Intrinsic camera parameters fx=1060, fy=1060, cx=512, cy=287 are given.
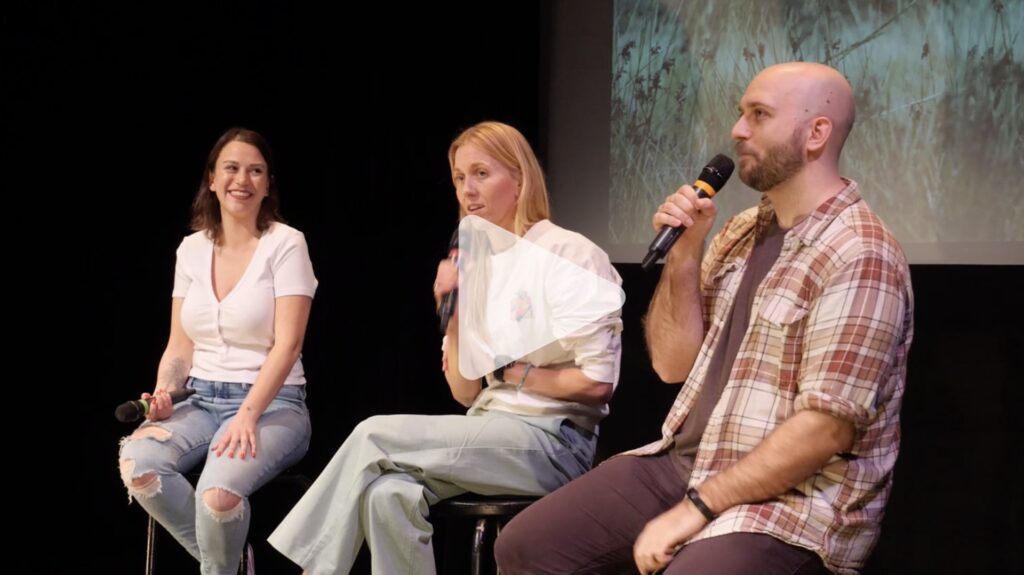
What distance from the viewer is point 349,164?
350 centimetres

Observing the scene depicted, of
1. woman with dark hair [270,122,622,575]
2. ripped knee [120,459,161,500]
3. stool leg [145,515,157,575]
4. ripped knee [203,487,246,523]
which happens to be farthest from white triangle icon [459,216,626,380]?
stool leg [145,515,157,575]

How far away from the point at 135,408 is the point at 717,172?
5.01 ft

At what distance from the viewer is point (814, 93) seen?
70.7 inches

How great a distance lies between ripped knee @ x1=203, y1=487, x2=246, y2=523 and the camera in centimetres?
244

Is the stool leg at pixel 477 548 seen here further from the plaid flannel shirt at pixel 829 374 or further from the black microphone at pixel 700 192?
the black microphone at pixel 700 192

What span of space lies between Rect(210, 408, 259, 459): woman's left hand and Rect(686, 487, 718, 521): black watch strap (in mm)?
1201

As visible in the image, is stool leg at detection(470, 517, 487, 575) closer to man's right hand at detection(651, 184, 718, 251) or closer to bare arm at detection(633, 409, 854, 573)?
bare arm at detection(633, 409, 854, 573)

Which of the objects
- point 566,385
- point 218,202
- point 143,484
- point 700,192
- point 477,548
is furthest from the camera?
point 218,202

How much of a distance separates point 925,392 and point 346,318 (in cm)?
186

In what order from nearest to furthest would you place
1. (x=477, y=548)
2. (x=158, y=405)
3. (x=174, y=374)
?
1. (x=477, y=548)
2. (x=158, y=405)
3. (x=174, y=374)

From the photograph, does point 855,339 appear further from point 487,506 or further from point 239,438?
point 239,438

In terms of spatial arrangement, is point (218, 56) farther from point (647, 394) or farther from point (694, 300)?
point (694, 300)

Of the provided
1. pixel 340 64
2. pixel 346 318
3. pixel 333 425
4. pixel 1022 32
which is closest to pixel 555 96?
pixel 340 64

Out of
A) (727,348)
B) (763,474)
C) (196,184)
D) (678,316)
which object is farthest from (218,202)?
(763,474)
